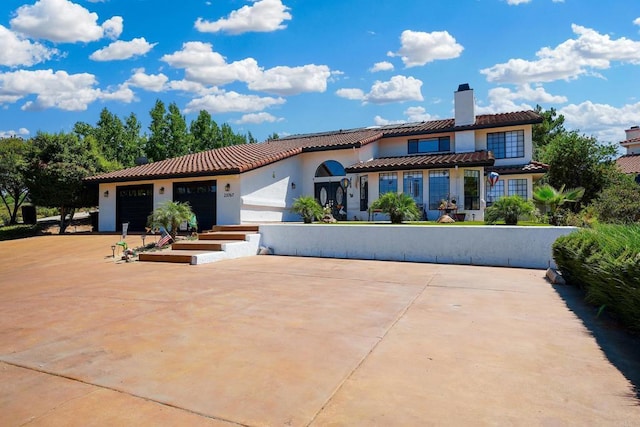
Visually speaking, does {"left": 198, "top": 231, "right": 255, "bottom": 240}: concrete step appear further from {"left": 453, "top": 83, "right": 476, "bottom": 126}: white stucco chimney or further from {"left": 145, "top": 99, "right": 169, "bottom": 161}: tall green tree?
{"left": 145, "top": 99, "right": 169, "bottom": 161}: tall green tree

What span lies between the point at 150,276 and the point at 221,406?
24.9 feet

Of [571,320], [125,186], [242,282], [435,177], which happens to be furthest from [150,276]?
[435,177]

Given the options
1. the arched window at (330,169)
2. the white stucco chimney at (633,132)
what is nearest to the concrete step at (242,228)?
the arched window at (330,169)

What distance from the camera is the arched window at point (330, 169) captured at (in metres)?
22.8

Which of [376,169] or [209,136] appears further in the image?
[209,136]

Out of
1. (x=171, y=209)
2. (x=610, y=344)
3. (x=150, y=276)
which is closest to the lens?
(x=610, y=344)

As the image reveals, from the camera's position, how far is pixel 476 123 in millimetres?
23047

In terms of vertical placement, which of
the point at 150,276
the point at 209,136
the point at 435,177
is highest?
the point at 209,136

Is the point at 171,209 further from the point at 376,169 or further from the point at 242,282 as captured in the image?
the point at 376,169

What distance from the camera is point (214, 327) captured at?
558 cm

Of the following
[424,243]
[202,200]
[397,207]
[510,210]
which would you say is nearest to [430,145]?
[397,207]

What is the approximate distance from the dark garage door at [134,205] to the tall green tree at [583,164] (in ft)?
79.6

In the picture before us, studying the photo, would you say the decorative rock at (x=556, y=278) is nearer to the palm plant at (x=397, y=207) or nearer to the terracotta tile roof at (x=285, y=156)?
the palm plant at (x=397, y=207)

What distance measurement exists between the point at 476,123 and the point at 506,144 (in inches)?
80.1
